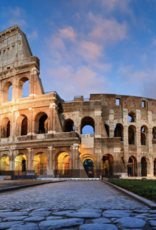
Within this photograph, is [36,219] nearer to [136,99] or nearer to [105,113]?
[105,113]

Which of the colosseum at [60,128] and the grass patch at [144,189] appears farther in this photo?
the colosseum at [60,128]

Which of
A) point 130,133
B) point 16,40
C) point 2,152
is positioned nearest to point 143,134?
point 130,133

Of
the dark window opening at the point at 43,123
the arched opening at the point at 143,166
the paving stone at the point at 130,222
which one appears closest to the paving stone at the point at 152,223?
the paving stone at the point at 130,222

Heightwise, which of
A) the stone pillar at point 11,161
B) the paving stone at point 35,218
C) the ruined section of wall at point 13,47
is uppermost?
the ruined section of wall at point 13,47

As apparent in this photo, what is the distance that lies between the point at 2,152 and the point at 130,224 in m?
32.4

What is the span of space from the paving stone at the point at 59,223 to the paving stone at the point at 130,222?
0.65 m

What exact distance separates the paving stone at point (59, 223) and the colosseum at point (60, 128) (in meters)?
24.8

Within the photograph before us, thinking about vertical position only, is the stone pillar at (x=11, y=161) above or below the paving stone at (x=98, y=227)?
below

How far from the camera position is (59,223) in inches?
151

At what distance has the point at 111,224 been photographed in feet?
12.3

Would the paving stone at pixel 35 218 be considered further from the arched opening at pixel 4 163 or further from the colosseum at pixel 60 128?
the arched opening at pixel 4 163

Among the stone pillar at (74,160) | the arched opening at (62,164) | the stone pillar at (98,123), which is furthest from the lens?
the stone pillar at (98,123)

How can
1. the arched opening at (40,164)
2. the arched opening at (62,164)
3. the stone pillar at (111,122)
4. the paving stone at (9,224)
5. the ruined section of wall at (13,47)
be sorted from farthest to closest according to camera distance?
the ruined section of wall at (13,47), the stone pillar at (111,122), the arched opening at (40,164), the arched opening at (62,164), the paving stone at (9,224)

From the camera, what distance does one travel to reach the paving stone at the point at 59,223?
145 inches
